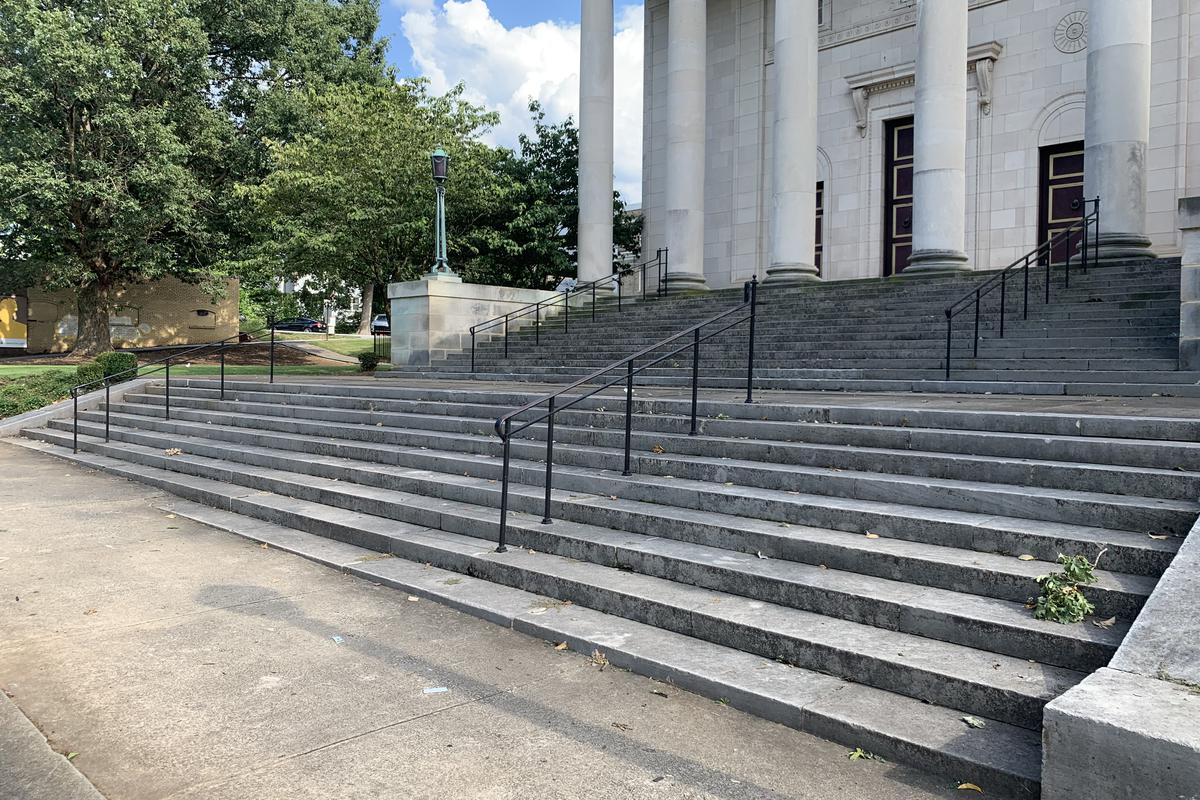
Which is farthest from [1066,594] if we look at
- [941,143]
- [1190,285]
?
[941,143]

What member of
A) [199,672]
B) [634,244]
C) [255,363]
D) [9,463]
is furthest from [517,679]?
[255,363]

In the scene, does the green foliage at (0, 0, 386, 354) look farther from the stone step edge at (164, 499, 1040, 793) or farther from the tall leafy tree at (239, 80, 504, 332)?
the stone step edge at (164, 499, 1040, 793)

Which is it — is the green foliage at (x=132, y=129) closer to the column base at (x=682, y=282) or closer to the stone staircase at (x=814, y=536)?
the column base at (x=682, y=282)

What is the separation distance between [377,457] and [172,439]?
4976 millimetres

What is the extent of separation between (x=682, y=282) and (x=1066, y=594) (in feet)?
59.3

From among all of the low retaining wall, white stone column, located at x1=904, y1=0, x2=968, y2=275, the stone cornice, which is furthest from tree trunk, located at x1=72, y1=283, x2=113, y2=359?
the low retaining wall

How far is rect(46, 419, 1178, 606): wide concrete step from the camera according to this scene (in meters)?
4.35

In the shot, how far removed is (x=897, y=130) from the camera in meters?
22.7

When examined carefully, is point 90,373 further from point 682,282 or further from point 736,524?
point 736,524

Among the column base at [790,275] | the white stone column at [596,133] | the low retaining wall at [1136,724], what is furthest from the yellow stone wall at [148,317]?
the low retaining wall at [1136,724]

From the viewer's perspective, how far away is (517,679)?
174 inches

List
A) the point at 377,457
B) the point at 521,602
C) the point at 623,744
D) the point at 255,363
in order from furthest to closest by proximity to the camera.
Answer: the point at 255,363
the point at 377,457
the point at 521,602
the point at 623,744

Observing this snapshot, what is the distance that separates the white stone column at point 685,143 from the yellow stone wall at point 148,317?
20077mm

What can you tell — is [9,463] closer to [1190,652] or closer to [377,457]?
[377,457]
